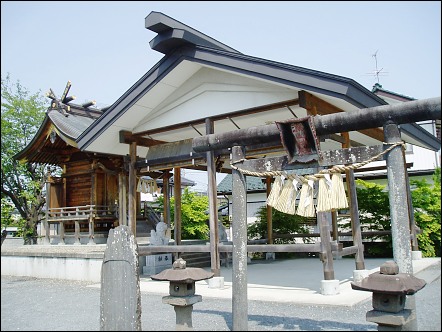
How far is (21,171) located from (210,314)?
58.4 ft

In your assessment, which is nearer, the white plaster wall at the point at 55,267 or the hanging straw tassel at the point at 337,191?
the hanging straw tassel at the point at 337,191

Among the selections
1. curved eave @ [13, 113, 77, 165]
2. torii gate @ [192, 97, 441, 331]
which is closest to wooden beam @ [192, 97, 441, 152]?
torii gate @ [192, 97, 441, 331]

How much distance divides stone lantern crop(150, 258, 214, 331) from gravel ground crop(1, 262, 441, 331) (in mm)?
614

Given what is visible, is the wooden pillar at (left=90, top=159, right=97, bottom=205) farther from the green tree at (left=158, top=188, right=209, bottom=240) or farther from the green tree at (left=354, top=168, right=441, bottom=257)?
the green tree at (left=354, top=168, right=441, bottom=257)

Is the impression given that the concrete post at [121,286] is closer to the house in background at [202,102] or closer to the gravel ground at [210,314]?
the gravel ground at [210,314]

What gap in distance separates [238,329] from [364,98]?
5.26 m

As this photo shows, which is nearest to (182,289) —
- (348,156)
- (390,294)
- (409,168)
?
(390,294)

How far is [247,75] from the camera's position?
28.7ft

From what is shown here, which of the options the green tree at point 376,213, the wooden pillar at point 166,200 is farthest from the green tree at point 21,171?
the green tree at point 376,213

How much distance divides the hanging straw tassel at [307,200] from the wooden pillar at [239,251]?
2.51 feet

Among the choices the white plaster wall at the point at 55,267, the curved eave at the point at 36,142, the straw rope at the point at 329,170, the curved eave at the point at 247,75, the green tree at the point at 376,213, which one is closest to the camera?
the straw rope at the point at 329,170

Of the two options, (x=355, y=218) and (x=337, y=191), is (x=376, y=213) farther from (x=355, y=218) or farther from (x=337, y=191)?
(x=337, y=191)

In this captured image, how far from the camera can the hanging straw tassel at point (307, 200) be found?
4.80 m

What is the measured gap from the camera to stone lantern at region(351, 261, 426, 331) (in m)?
A: 3.72
